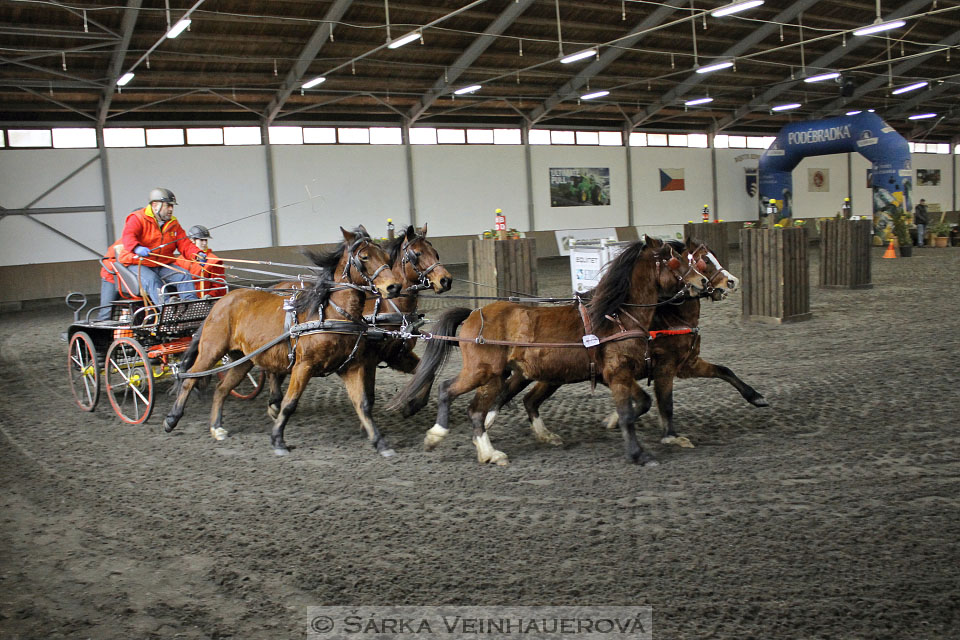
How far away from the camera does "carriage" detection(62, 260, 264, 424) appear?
6.84 metres

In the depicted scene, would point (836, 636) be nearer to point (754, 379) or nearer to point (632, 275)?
point (632, 275)

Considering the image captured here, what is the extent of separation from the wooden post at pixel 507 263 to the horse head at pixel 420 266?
5.78m

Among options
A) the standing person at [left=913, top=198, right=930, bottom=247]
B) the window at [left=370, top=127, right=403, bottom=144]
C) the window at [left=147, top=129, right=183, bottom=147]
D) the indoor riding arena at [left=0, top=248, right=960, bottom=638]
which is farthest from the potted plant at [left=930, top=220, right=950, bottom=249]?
the window at [left=147, top=129, right=183, bottom=147]

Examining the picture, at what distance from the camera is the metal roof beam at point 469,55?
17594mm

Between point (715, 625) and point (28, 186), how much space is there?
2045 centimetres

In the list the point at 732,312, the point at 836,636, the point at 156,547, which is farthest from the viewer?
the point at 732,312

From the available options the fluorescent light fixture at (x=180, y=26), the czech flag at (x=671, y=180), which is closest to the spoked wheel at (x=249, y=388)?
the fluorescent light fixture at (x=180, y=26)

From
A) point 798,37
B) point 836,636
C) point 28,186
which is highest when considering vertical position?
point 798,37

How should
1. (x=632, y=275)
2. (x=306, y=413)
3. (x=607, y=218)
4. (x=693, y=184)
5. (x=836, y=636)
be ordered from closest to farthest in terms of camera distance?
(x=836, y=636)
(x=632, y=275)
(x=306, y=413)
(x=607, y=218)
(x=693, y=184)

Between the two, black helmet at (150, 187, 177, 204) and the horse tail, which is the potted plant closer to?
the horse tail

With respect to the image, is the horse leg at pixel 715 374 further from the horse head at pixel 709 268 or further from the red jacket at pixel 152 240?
the red jacket at pixel 152 240

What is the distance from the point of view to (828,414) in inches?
244

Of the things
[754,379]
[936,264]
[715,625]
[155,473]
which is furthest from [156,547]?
[936,264]

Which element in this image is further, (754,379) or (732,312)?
(732,312)
